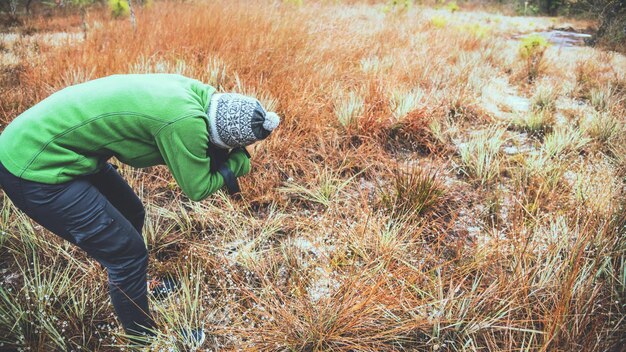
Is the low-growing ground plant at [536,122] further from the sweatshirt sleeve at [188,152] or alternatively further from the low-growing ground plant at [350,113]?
the sweatshirt sleeve at [188,152]

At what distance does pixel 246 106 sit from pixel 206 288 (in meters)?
1.06

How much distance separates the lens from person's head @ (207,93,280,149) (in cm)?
148

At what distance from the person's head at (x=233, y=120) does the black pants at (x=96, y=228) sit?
0.55 metres

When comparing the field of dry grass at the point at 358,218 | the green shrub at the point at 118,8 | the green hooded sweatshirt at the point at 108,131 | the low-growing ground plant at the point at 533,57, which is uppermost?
the green shrub at the point at 118,8

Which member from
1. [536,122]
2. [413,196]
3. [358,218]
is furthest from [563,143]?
[358,218]

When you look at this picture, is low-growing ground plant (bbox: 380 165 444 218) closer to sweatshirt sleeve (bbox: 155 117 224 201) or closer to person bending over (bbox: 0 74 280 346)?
person bending over (bbox: 0 74 280 346)

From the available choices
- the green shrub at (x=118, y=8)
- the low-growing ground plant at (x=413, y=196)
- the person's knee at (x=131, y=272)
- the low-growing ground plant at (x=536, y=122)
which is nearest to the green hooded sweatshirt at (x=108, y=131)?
the person's knee at (x=131, y=272)

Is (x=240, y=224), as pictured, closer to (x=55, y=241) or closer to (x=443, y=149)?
(x=55, y=241)

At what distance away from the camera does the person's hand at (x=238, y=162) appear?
1675mm

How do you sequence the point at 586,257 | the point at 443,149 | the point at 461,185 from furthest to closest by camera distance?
the point at 443,149
the point at 461,185
the point at 586,257

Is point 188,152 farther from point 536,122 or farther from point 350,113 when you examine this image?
point 536,122

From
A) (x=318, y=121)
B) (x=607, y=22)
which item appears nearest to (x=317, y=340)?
(x=318, y=121)

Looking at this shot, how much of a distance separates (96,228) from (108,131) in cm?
40

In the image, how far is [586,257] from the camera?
1732 mm
